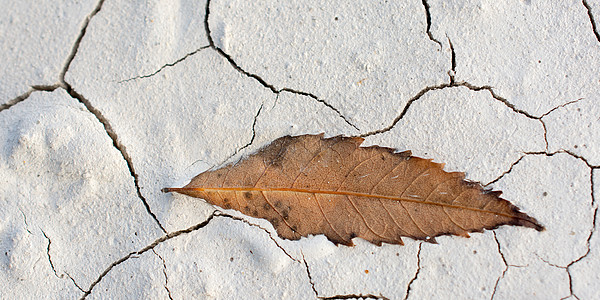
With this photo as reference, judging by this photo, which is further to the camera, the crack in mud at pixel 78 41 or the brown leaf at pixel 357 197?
the crack in mud at pixel 78 41

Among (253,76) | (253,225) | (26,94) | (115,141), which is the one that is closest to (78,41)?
(26,94)

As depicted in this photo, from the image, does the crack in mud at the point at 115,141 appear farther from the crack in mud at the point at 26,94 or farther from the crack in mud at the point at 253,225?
the crack in mud at the point at 253,225

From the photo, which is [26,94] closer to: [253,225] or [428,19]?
[253,225]

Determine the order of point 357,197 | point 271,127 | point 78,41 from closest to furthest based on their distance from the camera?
point 357,197
point 271,127
point 78,41

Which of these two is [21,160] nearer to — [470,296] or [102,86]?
[102,86]

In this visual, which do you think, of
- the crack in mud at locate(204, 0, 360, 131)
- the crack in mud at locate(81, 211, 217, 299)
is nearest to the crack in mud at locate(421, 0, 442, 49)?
the crack in mud at locate(204, 0, 360, 131)

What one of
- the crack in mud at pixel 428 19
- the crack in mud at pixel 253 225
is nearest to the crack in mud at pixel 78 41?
the crack in mud at pixel 253 225

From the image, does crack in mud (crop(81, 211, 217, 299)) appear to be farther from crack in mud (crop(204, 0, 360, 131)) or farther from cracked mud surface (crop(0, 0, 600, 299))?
crack in mud (crop(204, 0, 360, 131))

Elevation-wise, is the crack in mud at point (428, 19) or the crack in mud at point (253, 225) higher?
the crack in mud at point (428, 19)
